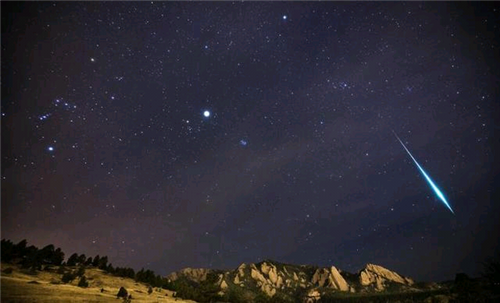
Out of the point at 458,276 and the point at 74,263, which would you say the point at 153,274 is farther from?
the point at 458,276

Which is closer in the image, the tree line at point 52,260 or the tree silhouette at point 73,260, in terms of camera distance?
the tree line at point 52,260

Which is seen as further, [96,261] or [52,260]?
[96,261]

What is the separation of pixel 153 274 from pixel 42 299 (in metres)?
29.8

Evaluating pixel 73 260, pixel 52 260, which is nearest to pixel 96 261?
pixel 73 260

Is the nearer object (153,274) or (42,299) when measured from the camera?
(42,299)

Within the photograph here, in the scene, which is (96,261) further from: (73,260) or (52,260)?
Answer: (52,260)

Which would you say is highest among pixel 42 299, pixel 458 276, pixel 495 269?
pixel 458 276

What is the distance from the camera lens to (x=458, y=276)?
83750 millimetres

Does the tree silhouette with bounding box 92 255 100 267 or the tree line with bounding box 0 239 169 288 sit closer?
the tree line with bounding box 0 239 169 288

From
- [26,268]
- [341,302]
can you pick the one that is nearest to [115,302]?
[26,268]

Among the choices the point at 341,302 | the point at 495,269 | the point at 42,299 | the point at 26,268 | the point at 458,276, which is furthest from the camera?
the point at 341,302

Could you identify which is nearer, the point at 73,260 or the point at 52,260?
the point at 52,260

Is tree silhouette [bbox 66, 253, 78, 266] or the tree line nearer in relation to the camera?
the tree line

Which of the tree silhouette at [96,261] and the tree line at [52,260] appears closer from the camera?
the tree line at [52,260]
